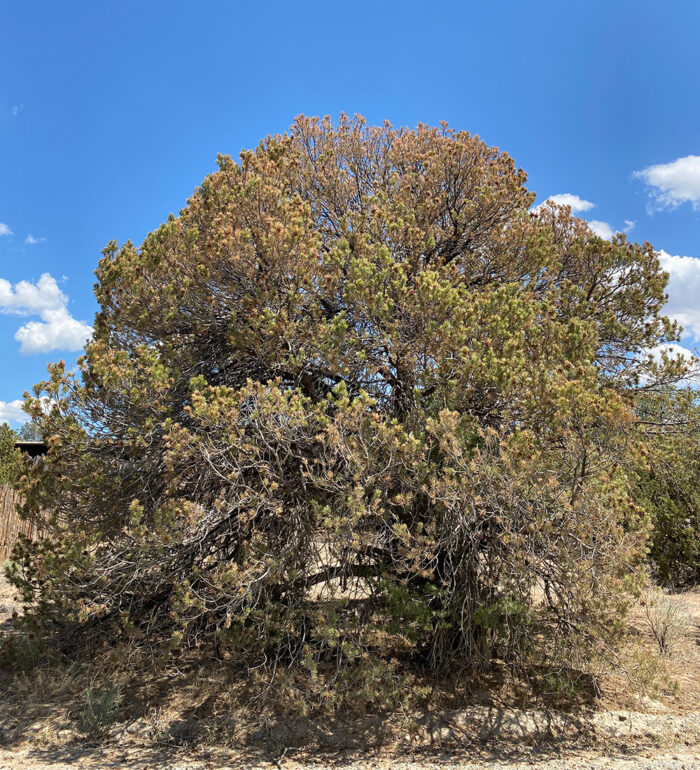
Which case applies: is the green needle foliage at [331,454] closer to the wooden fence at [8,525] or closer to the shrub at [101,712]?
the shrub at [101,712]

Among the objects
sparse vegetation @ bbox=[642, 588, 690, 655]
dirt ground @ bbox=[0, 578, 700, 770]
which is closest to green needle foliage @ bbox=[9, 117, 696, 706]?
dirt ground @ bbox=[0, 578, 700, 770]

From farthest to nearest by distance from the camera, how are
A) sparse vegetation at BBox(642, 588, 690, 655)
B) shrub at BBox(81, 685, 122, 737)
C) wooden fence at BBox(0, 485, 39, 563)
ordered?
wooden fence at BBox(0, 485, 39, 563) < sparse vegetation at BBox(642, 588, 690, 655) < shrub at BBox(81, 685, 122, 737)

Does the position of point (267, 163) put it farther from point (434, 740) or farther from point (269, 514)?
point (434, 740)

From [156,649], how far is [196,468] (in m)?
2.73

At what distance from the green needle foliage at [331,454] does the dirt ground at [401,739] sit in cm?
54

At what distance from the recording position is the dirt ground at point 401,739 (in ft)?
17.0

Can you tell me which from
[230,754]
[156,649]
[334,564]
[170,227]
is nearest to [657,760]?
[334,564]

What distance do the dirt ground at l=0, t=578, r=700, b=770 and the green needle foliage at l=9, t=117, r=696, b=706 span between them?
0.54 metres

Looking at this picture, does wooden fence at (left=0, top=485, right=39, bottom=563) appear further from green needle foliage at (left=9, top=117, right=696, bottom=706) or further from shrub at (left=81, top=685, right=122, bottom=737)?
shrub at (left=81, top=685, right=122, bottom=737)

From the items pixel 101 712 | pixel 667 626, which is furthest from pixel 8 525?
pixel 667 626

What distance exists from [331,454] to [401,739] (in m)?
2.79

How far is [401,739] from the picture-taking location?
5590 millimetres

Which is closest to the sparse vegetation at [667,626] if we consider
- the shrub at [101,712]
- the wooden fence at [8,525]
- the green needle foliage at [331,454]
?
the green needle foliage at [331,454]

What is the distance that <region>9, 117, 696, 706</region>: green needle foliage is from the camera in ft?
16.9
